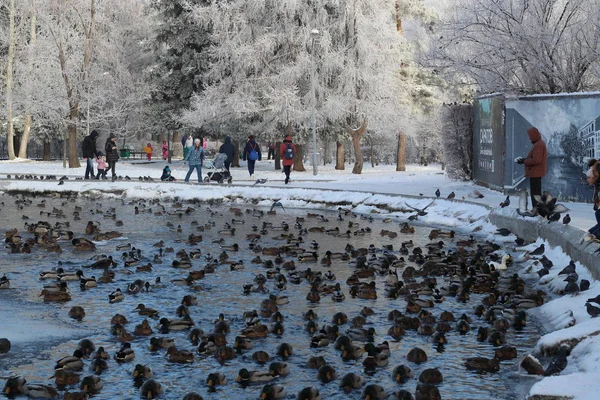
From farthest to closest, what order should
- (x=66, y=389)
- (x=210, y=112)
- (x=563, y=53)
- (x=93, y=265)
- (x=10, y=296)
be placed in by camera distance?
(x=210, y=112) → (x=563, y=53) → (x=93, y=265) → (x=10, y=296) → (x=66, y=389)

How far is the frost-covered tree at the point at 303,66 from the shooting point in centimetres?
4503

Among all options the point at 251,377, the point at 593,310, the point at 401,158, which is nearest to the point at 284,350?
the point at 251,377

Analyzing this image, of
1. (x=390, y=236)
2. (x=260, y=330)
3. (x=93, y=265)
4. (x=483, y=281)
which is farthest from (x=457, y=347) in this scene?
(x=390, y=236)

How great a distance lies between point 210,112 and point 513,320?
38.4m

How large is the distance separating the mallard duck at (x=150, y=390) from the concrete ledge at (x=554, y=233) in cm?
657

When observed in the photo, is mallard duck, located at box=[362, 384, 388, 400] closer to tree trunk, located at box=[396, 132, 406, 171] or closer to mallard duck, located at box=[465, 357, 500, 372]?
mallard duck, located at box=[465, 357, 500, 372]

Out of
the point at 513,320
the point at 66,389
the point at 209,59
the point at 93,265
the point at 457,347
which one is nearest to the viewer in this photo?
the point at 66,389

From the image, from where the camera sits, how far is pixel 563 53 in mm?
30516

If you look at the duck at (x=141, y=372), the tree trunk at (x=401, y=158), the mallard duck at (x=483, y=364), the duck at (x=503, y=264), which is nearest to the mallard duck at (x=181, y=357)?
the duck at (x=141, y=372)

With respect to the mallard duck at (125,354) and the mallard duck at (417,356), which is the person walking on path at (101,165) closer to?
the mallard duck at (125,354)

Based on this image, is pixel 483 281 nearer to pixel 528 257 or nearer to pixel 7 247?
pixel 528 257

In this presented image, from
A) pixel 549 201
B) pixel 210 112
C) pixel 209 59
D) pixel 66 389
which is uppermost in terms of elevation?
pixel 209 59

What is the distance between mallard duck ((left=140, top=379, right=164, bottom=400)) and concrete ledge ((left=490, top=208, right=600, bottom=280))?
6574 millimetres

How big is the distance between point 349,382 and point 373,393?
1.40ft
